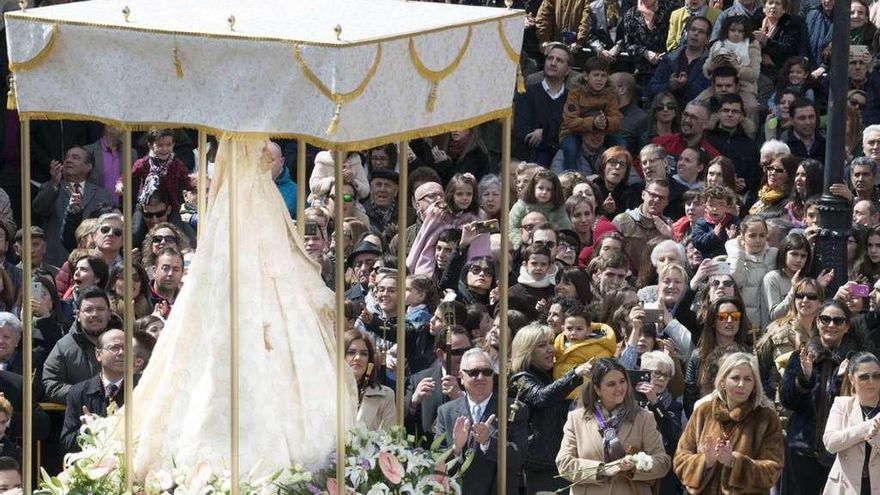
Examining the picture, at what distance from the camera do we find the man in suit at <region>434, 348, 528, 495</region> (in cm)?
1338

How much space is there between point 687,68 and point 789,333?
563 cm

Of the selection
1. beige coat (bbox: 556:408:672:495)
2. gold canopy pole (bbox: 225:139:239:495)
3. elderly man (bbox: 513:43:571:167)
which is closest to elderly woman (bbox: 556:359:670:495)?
beige coat (bbox: 556:408:672:495)

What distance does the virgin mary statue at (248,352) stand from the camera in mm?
11531

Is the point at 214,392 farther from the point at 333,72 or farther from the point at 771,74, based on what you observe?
the point at 771,74

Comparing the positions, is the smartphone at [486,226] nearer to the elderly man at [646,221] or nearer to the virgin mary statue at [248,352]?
the elderly man at [646,221]

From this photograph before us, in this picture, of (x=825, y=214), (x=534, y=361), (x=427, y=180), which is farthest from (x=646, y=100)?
(x=534, y=361)

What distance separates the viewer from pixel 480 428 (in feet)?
43.6

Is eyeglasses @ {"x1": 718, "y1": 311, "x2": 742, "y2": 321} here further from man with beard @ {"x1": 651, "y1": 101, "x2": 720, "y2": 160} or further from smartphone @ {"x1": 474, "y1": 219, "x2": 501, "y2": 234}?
man with beard @ {"x1": 651, "y1": 101, "x2": 720, "y2": 160}

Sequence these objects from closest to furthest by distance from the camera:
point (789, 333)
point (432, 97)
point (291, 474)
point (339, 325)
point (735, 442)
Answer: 1. point (339, 325)
2. point (432, 97)
3. point (291, 474)
4. point (735, 442)
5. point (789, 333)

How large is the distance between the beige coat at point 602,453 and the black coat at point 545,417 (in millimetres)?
268

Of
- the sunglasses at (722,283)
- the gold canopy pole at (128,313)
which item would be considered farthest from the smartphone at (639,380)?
the gold canopy pole at (128,313)

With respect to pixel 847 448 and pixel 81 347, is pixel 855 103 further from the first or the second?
pixel 81 347

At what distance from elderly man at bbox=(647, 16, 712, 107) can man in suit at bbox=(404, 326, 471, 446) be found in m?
6.22

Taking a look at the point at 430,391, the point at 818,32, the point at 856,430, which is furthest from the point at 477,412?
the point at 818,32
